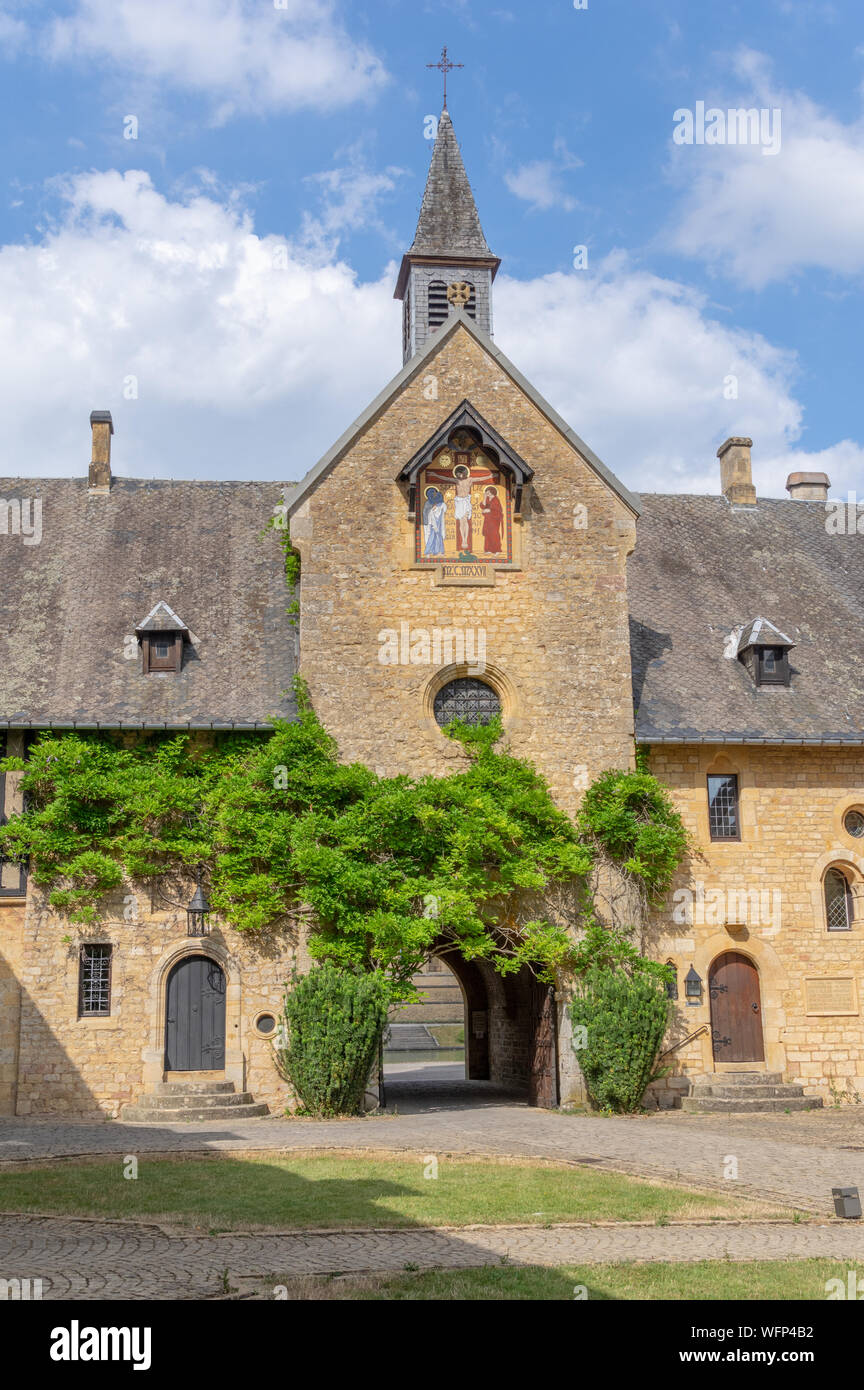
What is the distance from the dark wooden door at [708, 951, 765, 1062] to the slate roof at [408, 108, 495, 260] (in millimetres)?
15460

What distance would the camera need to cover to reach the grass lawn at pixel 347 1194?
10.0 metres

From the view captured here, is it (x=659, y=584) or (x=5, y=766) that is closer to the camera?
(x=5, y=766)

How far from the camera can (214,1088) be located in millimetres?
18625

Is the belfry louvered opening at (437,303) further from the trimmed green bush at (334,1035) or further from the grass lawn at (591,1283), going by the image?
the grass lawn at (591,1283)

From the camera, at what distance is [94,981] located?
19219 millimetres

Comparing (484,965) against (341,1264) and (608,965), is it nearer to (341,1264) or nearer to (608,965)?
(608,965)

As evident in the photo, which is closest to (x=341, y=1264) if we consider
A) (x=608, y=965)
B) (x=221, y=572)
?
(x=608, y=965)

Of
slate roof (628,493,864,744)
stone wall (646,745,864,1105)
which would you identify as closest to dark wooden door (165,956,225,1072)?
stone wall (646,745,864,1105)

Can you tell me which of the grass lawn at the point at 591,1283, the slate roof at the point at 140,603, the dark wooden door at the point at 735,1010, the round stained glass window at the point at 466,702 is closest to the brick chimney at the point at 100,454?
the slate roof at the point at 140,603

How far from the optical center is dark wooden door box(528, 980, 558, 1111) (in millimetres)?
19875

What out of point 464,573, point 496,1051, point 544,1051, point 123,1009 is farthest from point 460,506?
point 496,1051

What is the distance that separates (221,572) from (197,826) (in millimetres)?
5519

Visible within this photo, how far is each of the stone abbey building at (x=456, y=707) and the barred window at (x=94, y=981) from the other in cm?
4

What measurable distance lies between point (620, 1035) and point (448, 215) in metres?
17.9
